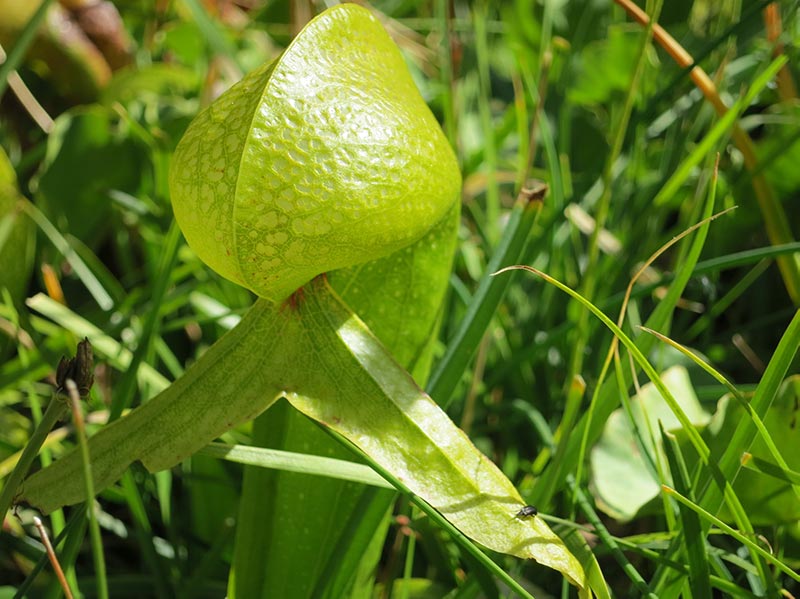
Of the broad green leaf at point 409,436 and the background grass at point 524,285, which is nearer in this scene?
the broad green leaf at point 409,436

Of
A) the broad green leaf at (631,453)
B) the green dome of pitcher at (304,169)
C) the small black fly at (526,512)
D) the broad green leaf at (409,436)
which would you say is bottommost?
the broad green leaf at (631,453)

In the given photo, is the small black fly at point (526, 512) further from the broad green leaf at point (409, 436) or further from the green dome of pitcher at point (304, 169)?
the green dome of pitcher at point (304, 169)

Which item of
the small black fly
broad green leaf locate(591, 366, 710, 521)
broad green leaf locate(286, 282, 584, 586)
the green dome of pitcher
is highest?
the green dome of pitcher

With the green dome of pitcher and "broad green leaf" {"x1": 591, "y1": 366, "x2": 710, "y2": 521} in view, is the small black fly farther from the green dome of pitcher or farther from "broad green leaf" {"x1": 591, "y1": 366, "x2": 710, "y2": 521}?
"broad green leaf" {"x1": 591, "y1": 366, "x2": 710, "y2": 521}

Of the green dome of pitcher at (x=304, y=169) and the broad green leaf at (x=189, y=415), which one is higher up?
the green dome of pitcher at (x=304, y=169)

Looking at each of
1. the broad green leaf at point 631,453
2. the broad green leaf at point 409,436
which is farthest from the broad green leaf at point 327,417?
the broad green leaf at point 631,453

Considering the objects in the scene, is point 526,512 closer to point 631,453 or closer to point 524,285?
point 631,453

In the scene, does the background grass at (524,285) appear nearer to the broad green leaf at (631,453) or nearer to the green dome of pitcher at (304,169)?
the broad green leaf at (631,453)

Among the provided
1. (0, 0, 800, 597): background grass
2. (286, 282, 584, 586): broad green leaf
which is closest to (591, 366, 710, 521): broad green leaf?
(0, 0, 800, 597): background grass

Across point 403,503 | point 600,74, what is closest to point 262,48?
point 600,74

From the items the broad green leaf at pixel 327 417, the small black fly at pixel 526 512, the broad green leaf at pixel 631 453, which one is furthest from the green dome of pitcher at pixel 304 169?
the broad green leaf at pixel 631 453
